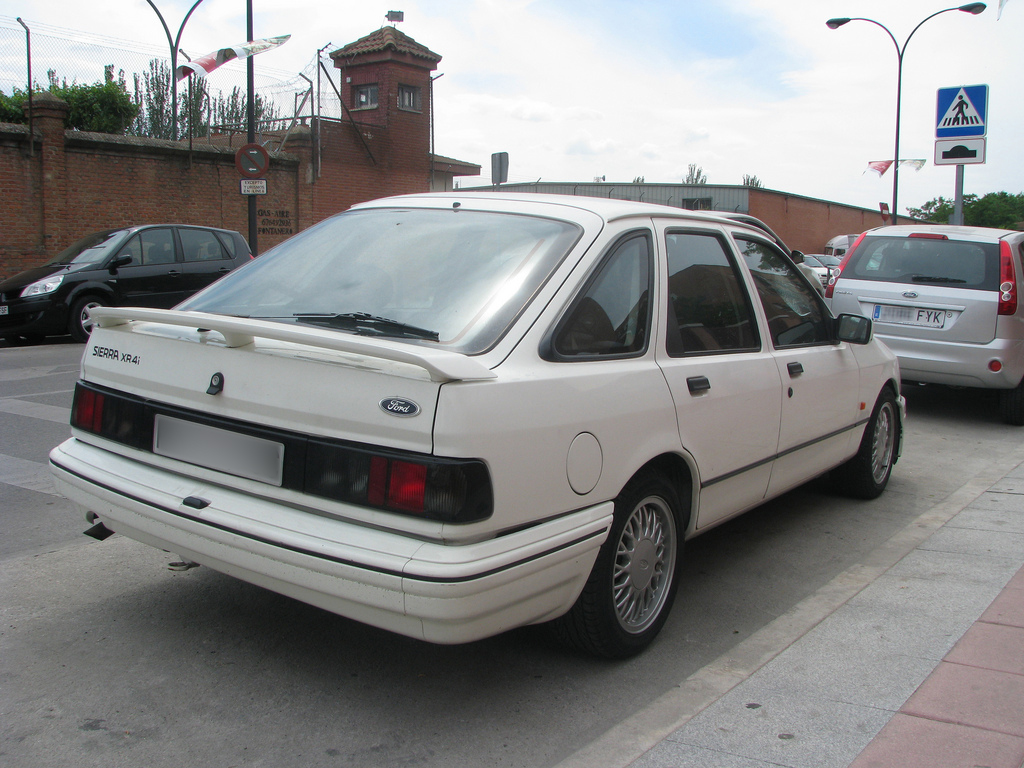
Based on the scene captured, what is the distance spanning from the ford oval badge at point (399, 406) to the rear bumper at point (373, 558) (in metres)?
0.34

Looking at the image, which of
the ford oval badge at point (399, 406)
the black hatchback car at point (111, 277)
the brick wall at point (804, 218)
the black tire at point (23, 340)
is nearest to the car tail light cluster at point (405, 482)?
the ford oval badge at point (399, 406)

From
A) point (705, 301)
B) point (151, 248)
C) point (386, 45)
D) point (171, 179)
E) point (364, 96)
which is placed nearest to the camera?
point (705, 301)

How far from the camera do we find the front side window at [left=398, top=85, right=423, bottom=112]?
28594 millimetres

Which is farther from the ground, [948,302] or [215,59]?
[215,59]

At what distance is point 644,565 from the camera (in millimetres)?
3338

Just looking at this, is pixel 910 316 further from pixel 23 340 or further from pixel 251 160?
pixel 251 160

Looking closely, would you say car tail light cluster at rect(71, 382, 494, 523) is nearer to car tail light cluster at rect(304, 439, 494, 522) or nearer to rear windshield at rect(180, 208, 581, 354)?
car tail light cluster at rect(304, 439, 494, 522)

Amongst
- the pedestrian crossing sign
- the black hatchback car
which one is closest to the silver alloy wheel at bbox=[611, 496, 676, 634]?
the pedestrian crossing sign

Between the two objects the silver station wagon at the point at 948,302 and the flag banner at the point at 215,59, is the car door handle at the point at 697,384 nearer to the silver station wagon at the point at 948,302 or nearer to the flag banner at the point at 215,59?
the silver station wagon at the point at 948,302

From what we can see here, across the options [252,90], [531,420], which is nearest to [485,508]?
[531,420]

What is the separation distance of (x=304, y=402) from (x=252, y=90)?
64.1 feet

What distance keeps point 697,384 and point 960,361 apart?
570 cm

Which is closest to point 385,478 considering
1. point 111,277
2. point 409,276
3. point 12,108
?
point 409,276

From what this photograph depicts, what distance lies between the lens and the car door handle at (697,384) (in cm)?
345
